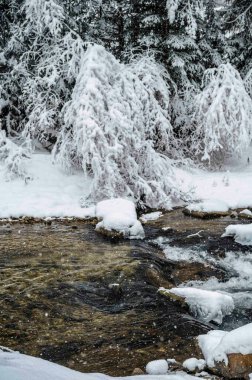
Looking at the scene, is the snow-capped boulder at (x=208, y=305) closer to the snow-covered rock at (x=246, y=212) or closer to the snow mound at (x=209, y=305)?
the snow mound at (x=209, y=305)

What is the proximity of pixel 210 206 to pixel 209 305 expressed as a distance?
486 cm

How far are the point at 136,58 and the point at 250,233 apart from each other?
25.7 ft

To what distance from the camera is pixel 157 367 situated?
143 inches

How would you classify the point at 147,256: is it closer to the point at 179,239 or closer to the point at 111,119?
the point at 179,239

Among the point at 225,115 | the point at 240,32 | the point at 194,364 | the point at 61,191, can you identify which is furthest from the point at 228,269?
the point at 240,32

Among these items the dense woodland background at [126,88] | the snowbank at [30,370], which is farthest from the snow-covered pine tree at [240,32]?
the snowbank at [30,370]

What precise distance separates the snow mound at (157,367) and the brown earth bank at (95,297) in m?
0.14

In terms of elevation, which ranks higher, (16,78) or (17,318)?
(16,78)

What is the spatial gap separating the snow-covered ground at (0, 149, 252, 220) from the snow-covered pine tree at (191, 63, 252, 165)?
1.03m

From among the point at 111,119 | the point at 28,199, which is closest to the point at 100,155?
the point at 111,119

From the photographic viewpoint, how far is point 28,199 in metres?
9.31

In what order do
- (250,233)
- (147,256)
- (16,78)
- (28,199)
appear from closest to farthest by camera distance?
(147,256) → (250,233) → (28,199) → (16,78)

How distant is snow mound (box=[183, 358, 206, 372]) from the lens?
3629 mm

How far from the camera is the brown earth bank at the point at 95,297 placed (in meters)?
4.03
